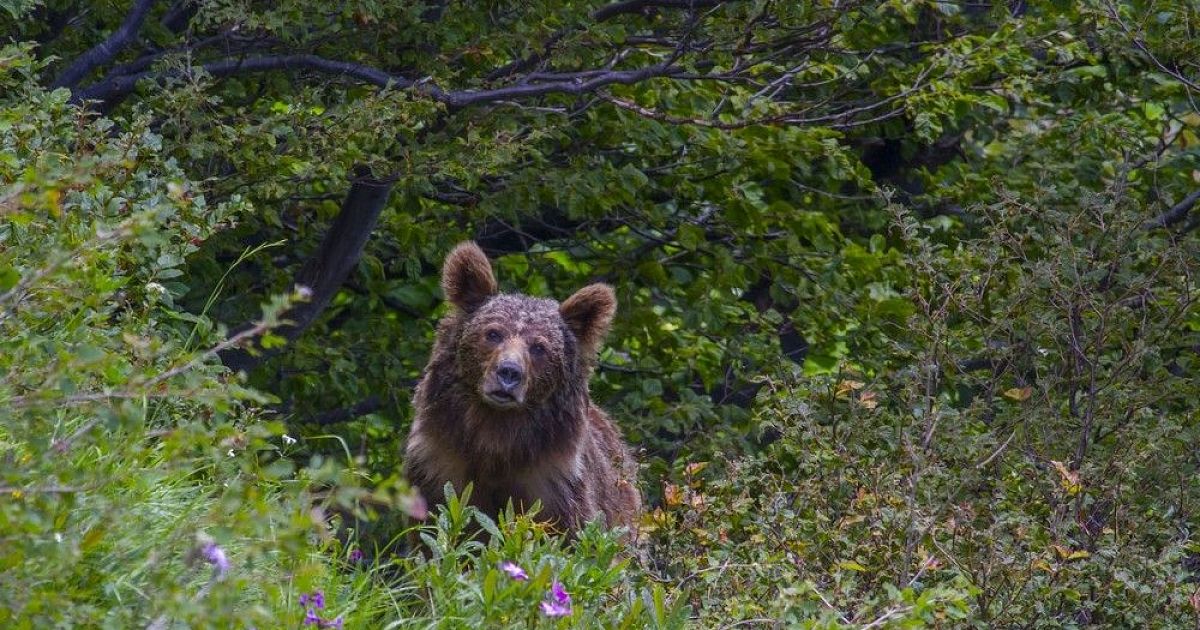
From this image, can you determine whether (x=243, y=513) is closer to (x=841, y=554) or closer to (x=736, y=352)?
(x=841, y=554)

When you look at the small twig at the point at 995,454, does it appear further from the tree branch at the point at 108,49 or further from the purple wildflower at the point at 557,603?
the tree branch at the point at 108,49

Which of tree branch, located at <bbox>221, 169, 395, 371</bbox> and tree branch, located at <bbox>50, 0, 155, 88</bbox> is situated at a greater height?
tree branch, located at <bbox>50, 0, 155, 88</bbox>

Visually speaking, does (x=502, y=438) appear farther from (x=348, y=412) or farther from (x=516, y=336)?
(x=348, y=412)

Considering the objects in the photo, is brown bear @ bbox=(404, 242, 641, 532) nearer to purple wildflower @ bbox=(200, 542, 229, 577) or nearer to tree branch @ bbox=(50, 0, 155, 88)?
tree branch @ bbox=(50, 0, 155, 88)

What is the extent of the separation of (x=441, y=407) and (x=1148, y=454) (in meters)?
3.39

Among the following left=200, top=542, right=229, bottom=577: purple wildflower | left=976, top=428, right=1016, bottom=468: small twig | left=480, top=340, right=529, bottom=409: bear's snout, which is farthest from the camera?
left=480, top=340, right=529, bottom=409: bear's snout

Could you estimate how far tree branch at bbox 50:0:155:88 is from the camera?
8617 millimetres

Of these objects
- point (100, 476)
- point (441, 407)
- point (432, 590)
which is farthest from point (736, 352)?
point (100, 476)

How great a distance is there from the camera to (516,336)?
29.0 feet

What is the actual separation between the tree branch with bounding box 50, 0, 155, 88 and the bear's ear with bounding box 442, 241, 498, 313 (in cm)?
191

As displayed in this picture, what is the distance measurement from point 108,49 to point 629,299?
423 centimetres

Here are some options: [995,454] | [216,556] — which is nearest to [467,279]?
[995,454]

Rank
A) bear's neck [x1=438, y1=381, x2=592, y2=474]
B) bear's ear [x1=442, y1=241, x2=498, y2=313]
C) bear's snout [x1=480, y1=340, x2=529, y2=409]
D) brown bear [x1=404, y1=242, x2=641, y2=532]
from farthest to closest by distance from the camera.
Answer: bear's ear [x1=442, y1=241, x2=498, y2=313] → bear's neck [x1=438, y1=381, x2=592, y2=474] → brown bear [x1=404, y1=242, x2=641, y2=532] → bear's snout [x1=480, y1=340, x2=529, y2=409]

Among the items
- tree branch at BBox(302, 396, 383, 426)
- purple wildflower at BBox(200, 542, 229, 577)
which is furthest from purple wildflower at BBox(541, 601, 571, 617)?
tree branch at BBox(302, 396, 383, 426)
